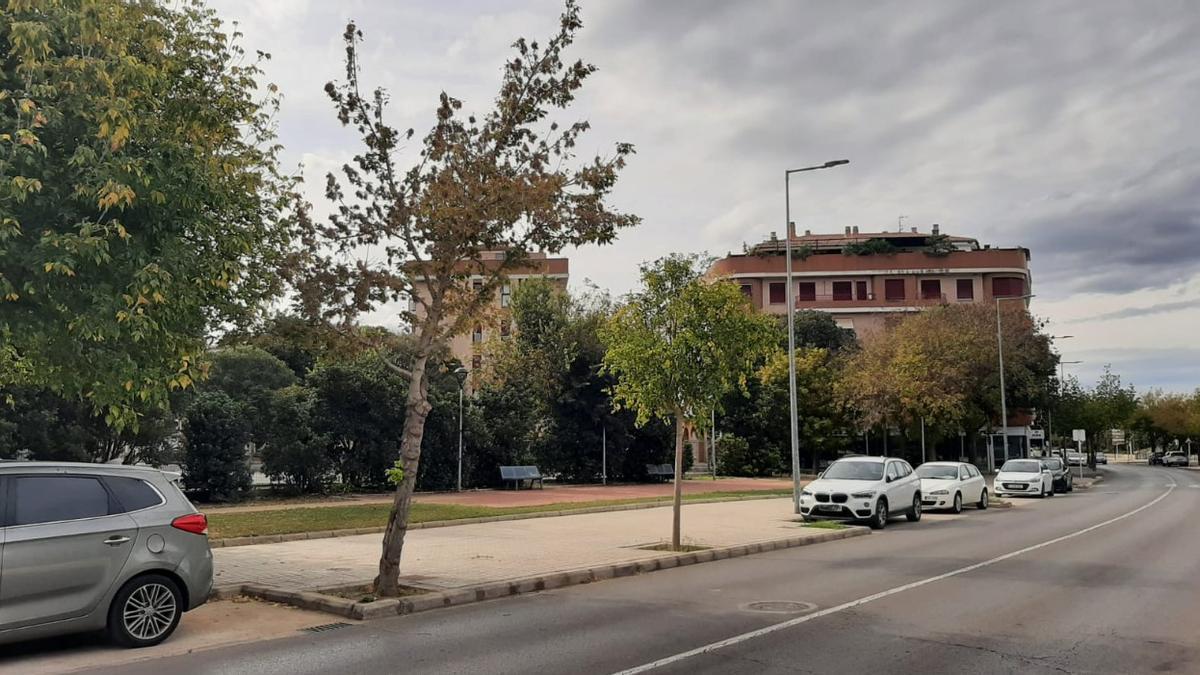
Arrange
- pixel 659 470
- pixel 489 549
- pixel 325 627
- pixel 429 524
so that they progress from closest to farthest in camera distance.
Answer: pixel 325 627 < pixel 489 549 < pixel 429 524 < pixel 659 470

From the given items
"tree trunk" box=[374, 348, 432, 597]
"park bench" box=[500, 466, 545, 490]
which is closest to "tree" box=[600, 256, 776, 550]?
"tree trunk" box=[374, 348, 432, 597]

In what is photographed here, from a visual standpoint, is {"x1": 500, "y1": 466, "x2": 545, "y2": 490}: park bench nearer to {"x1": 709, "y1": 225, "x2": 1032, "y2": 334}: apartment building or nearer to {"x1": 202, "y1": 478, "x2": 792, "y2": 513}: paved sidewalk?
{"x1": 202, "y1": 478, "x2": 792, "y2": 513}: paved sidewalk

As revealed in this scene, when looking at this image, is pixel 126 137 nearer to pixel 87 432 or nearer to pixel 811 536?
pixel 811 536

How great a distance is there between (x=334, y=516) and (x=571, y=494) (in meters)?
12.0

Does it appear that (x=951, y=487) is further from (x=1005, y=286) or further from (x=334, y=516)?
(x=1005, y=286)

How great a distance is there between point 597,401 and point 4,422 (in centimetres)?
2149

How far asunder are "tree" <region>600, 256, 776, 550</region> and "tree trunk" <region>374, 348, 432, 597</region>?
507cm

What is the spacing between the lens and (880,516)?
19.6 metres

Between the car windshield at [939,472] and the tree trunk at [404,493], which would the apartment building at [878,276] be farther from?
the tree trunk at [404,493]

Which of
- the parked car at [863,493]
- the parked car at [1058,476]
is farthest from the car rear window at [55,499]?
the parked car at [1058,476]

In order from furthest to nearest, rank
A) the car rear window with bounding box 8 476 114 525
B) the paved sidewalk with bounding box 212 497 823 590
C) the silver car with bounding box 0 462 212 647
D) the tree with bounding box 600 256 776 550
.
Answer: the tree with bounding box 600 256 776 550 → the paved sidewalk with bounding box 212 497 823 590 → the car rear window with bounding box 8 476 114 525 → the silver car with bounding box 0 462 212 647

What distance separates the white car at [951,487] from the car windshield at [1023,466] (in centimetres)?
675

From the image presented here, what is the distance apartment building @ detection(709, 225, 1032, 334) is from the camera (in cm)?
6981

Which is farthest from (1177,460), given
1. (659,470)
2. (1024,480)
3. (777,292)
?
(659,470)
